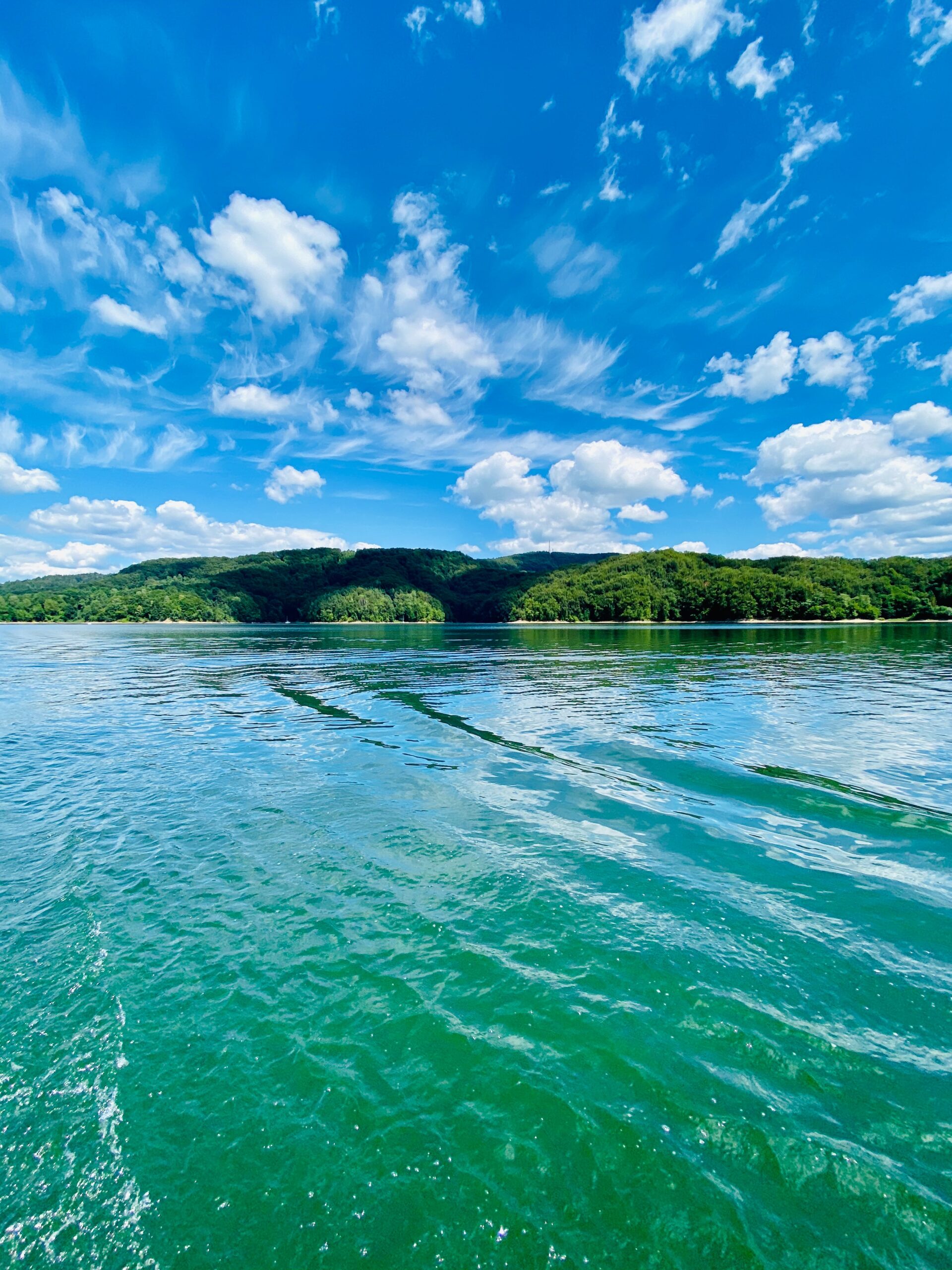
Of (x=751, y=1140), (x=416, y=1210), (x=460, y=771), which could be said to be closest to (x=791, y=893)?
(x=751, y=1140)

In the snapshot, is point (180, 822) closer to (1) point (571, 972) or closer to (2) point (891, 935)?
(1) point (571, 972)

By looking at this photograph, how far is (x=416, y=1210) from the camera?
391cm

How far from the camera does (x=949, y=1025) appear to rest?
18.5 feet

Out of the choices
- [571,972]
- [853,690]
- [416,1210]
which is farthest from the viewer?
[853,690]

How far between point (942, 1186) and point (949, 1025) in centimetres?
218

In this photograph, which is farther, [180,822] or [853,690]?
[853,690]

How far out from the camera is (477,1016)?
5.88 m

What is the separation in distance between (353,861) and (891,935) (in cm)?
796

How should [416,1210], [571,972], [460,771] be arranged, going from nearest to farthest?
[416,1210], [571,972], [460,771]

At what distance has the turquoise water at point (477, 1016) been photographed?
3.87 meters

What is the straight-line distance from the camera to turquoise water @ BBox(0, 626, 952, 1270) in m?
3.87

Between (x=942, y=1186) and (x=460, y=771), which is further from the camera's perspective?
(x=460, y=771)

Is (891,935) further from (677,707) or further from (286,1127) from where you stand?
(677,707)

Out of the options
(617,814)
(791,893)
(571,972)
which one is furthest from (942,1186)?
(617,814)
